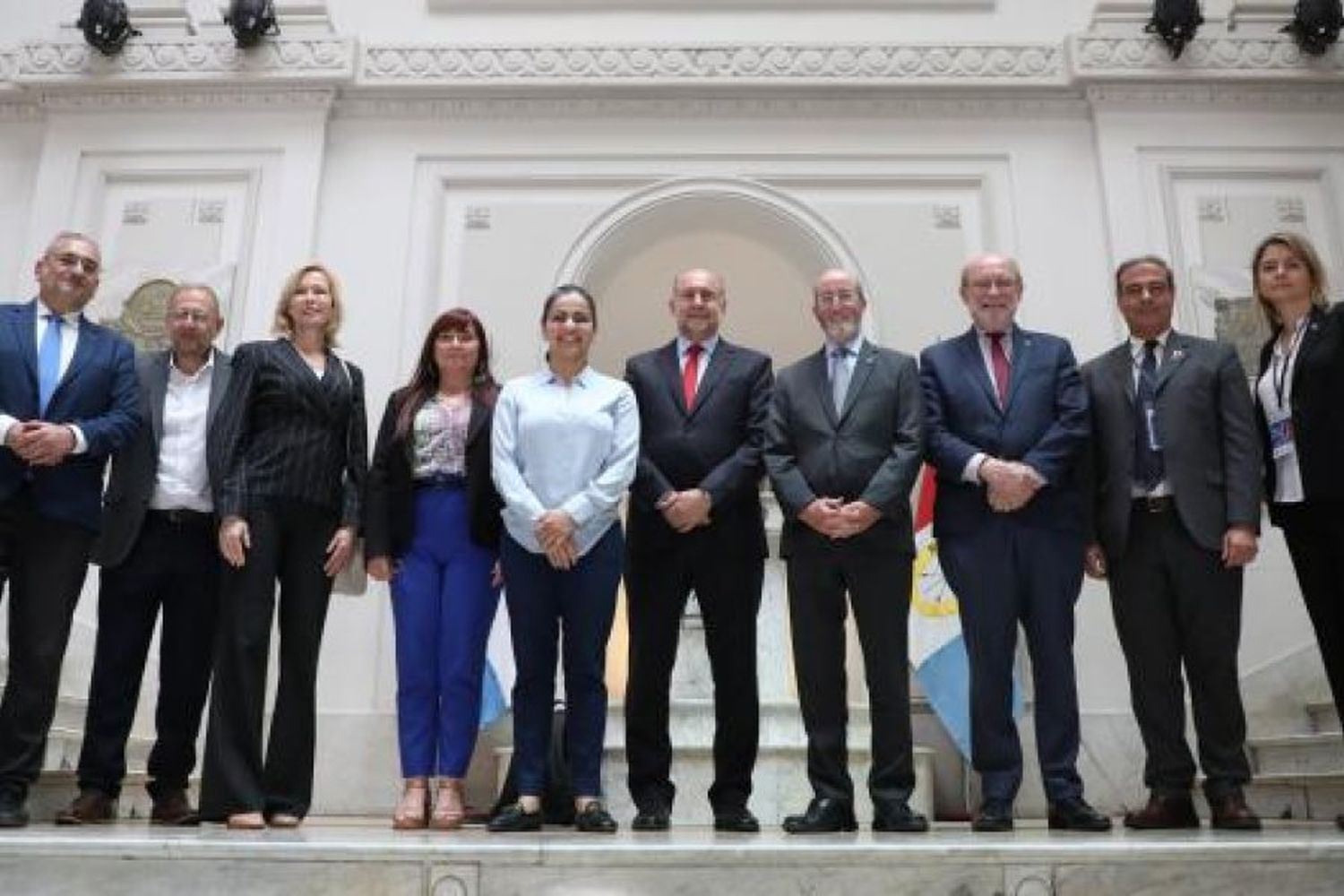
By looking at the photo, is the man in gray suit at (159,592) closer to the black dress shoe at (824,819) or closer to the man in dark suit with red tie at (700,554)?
the man in dark suit with red tie at (700,554)

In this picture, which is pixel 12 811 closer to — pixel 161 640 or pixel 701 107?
pixel 161 640

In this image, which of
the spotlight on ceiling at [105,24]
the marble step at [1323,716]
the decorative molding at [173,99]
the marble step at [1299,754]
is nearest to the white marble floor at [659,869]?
the marble step at [1299,754]

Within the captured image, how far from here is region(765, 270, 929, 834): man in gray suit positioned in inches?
120

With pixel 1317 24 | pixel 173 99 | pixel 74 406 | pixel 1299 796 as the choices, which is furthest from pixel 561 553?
pixel 1317 24

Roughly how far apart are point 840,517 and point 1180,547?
0.99m

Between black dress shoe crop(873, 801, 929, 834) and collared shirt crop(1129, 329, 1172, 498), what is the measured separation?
1130 millimetres

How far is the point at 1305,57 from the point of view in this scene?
663 cm

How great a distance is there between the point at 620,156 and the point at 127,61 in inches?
117

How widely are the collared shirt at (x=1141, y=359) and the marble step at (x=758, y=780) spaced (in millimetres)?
1862

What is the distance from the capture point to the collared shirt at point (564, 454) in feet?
10.2

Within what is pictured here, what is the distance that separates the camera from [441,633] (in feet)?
10.7

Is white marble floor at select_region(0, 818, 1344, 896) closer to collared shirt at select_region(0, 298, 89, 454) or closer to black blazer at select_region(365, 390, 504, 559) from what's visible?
A: black blazer at select_region(365, 390, 504, 559)

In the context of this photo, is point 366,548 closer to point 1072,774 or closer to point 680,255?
point 1072,774

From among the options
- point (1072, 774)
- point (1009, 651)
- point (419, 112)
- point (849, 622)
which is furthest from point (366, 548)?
point (419, 112)
